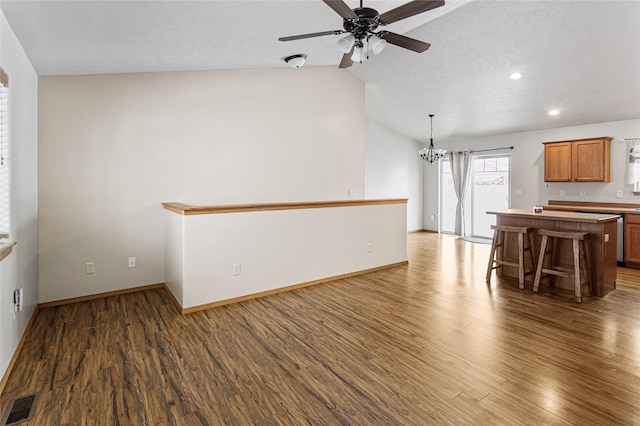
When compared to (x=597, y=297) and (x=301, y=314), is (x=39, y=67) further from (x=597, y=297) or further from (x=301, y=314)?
(x=597, y=297)

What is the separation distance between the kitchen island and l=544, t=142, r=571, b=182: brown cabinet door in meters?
2.42

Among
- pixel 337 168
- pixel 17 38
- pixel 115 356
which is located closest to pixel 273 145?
pixel 337 168

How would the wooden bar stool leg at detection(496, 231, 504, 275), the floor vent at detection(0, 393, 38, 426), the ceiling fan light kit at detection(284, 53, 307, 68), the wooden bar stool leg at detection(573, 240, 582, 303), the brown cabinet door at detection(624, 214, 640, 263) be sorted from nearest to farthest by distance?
1. the floor vent at detection(0, 393, 38, 426)
2. the wooden bar stool leg at detection(573, 240, 582, 303)
3. the ceiling fan light kit at detection(284, 53, 307, 68)
4. the wooden bar stool leg at detection(496, 231, 504, 275)
5. the brown cabinet door at detection(624, 214, 640, 263)

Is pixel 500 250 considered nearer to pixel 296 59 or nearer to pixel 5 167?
pixel 296 59

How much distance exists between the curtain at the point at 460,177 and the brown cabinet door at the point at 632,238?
134 inches

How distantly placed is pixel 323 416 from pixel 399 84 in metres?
5.41

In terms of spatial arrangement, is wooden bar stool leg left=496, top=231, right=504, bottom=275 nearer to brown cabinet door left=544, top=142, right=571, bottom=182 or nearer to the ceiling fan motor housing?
brown cabinet door left=544, top=142, right=571, bottom=182

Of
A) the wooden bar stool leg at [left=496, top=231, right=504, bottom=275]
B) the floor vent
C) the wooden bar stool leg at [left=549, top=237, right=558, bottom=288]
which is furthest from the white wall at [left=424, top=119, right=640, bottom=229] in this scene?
the floor vent

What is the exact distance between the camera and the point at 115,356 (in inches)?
101

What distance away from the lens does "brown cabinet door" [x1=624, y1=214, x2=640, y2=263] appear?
522 centimetres

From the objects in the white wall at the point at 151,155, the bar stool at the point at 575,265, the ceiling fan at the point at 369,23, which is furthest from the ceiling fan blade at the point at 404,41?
the bar stool at the point at 575,265

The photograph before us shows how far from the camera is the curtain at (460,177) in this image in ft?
27.4

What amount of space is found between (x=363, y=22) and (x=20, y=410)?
3.34 metres

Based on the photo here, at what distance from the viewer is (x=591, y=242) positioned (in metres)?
3.98
